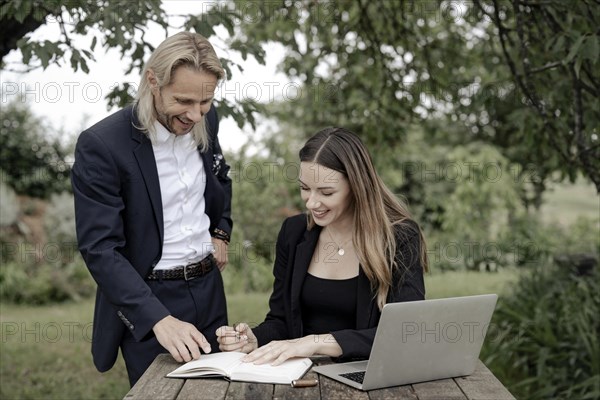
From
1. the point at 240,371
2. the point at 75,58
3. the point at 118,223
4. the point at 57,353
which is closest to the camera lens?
the point at 240,371

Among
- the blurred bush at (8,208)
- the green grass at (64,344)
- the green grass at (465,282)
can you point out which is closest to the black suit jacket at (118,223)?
the green grass at (64,344)

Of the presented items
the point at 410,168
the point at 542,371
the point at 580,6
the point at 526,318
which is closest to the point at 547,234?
the point at 410,168

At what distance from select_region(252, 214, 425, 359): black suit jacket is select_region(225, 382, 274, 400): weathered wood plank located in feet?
1.13

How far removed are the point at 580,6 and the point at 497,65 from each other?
2.15 m

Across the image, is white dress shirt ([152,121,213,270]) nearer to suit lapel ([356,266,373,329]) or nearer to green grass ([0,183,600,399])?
suit lapel ([356,266,373,329])

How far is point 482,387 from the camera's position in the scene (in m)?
2.37

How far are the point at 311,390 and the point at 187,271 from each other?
32.4 inches

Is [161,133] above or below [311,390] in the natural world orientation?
above

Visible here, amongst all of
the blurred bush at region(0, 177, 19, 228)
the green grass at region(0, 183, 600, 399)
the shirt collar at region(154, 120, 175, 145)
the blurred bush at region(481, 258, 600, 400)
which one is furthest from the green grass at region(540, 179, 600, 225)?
the shirt collar at region(154, 120, 175, 145)

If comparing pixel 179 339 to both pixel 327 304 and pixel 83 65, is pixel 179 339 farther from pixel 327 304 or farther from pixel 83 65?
pixel 83 65

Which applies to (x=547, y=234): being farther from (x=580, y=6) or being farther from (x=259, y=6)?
(x=580, y=6)

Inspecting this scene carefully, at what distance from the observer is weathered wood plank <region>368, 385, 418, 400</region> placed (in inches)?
89.7

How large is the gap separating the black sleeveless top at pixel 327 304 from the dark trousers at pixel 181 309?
0.36 meters

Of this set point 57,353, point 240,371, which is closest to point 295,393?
point 240,371
